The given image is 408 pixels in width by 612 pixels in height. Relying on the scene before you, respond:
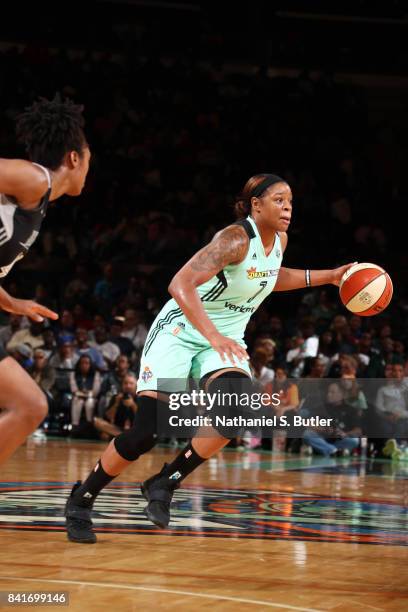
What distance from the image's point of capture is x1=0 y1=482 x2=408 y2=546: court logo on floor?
18.2ft

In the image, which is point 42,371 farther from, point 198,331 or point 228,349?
point 228,349

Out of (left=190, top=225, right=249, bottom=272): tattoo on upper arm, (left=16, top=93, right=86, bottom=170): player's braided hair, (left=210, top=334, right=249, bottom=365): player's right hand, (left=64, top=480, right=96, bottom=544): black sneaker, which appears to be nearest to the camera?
(left=16, top=93, right=86, bottom=170): player's braided hair

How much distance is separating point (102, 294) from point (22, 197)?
1174 centimetres

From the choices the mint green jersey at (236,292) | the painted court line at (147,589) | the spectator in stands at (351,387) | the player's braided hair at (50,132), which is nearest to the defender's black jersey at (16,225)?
the player's braided hair at (50,132)

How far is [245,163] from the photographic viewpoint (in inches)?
734

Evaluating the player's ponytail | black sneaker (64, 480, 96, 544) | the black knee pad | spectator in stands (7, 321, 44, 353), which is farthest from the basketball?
spectator in stands (7, 321, 44, 353)

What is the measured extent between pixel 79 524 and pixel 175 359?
103cm

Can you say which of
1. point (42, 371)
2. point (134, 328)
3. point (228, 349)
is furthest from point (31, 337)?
point (228, 349)

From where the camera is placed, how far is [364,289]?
19.3 feet

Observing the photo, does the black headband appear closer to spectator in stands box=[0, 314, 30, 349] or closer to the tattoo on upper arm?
the tattoo on upper arm

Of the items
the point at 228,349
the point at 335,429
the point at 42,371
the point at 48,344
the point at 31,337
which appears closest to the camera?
the point at 228,349

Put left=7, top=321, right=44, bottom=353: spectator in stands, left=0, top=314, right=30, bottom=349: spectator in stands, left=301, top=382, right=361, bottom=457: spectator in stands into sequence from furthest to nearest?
left=0, top=314, right=30, bottom=349: spectator in stands, left=7, top=321, right=44, bottom=353: spectator in stands, left=301, top=382, right=361, bottom=457: spectator in stands

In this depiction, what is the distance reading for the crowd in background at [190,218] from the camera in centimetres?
1324

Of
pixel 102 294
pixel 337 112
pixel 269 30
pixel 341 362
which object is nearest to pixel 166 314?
pixel 341 362
